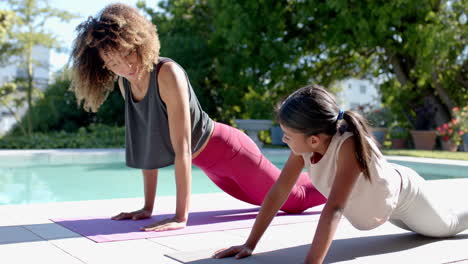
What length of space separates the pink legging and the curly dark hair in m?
0.68

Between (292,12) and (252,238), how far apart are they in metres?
12.7

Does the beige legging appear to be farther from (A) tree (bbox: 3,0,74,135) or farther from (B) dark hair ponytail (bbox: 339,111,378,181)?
(A) tree (bbox: 3,0,74,135)

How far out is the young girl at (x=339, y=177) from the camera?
201 cm

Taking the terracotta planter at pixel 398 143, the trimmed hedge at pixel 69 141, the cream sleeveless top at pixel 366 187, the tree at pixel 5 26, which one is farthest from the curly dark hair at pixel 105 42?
the terracotta planter at pixel 398 143

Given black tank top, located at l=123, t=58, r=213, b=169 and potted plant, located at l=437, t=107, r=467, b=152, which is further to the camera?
potted plant, located at l=437, t=107, r=467, b=152

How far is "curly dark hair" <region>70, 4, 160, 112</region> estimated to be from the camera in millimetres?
2748

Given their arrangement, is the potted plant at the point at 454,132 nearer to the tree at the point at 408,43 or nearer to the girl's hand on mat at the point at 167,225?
the tree at the point at 408,43

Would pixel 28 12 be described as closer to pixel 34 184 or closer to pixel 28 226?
pixel 34 184

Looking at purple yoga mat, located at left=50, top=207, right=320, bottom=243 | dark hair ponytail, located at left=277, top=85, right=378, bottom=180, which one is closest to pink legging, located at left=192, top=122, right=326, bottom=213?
purple yoga mat, located at left=50, top=207, right=320, bottom=243

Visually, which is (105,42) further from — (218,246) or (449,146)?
(449,146)

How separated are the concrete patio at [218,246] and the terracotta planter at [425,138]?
10.9m

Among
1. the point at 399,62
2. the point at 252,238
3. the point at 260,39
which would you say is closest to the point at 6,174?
the point at 252,238

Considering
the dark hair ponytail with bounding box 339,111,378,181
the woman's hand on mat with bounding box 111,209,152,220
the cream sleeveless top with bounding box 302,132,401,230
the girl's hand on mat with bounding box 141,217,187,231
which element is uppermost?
the dark hair ponytail with bounding box 339,111,378,181

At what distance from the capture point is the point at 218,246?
2562 mm
